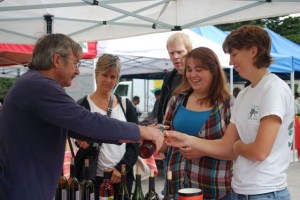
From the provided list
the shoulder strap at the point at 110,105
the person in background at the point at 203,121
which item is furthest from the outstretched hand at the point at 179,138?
the shoulder strap at the point at 110,105

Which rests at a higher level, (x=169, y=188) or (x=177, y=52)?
(x=177, y=52)

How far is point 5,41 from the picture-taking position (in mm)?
4742

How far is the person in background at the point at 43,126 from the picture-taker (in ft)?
5.35

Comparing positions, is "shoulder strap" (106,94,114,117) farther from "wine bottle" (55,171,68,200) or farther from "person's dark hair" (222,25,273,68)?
"person's dark hair" (222,25,273,68)

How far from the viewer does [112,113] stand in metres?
2.90

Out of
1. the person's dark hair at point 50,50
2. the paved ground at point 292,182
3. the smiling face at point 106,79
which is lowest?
the paved ground at point 292,182

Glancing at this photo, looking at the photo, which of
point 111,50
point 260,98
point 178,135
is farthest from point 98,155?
point 111,50

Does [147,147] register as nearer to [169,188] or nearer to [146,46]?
[169,188]

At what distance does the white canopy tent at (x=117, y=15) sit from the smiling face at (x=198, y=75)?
1.40 meters

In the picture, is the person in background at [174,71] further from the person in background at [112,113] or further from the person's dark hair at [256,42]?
the person's dark hair at [256,42]

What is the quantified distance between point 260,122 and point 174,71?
47.0 inches

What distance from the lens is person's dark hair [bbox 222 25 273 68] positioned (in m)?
1.81


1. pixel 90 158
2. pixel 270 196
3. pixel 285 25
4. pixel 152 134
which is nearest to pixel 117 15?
pixel 90 158

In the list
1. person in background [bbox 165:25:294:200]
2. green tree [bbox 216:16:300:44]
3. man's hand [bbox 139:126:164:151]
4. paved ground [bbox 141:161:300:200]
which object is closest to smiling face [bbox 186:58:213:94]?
person in background [bbox 165:25:294:200]
